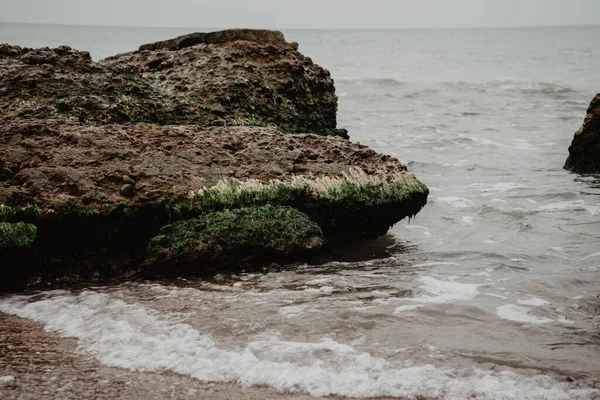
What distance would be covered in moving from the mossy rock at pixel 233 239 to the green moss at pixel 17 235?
0.80 m

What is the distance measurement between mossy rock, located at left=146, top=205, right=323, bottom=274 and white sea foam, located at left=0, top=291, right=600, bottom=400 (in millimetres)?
730

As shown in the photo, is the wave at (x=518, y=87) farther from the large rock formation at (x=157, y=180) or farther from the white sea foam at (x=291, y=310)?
the white sea foam at (x=291, y=310)

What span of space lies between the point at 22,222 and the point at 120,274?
30.1 inches

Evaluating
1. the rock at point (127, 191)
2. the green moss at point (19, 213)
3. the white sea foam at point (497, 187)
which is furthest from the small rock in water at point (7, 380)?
the white sea foam at point (497, 187)

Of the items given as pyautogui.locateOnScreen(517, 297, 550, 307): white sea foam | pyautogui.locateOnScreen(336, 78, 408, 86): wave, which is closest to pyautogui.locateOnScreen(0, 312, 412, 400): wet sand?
pyautogui.locateOnScreen(517, 297, 550, 307): white sea foam

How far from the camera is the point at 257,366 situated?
3021mm

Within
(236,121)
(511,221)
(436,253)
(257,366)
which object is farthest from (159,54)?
(257,366)

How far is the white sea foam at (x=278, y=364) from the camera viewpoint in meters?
2.80

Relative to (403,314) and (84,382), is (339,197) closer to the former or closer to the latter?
(403,314)

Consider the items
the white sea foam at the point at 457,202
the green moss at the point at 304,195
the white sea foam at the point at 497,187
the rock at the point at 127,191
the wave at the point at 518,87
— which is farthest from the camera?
the wave at the point at 518,87

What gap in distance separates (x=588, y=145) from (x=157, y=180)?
689 centimetres

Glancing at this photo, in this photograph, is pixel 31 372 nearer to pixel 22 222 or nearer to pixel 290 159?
pixel 22 222

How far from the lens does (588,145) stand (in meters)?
8.78

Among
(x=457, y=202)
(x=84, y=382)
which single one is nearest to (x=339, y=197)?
(x=84, y=382)
